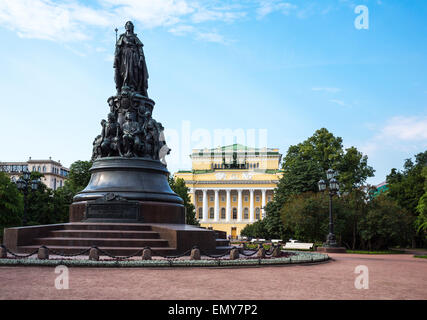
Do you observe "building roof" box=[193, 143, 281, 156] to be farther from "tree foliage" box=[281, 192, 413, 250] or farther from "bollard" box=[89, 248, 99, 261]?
"bollard" box=[89, 248, 99, 261]

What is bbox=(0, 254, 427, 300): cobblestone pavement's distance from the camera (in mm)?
8516

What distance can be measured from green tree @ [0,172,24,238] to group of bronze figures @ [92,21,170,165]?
42.0 feet

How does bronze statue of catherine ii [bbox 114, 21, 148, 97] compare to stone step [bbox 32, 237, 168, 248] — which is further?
bronze statue of catherine ii [bbox 114, 21, 148, 97]

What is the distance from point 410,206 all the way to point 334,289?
4017 cm

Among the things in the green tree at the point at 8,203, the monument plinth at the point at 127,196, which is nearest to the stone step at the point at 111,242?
the monument plinth at the point at 127,196

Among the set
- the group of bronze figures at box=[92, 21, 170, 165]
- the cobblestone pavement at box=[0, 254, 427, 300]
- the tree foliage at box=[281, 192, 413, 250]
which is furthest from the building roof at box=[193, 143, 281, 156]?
the cobblestone pavement at box=[0, 254, 427, 300]

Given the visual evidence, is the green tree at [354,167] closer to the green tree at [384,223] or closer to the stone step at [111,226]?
the green tree at [384,223]

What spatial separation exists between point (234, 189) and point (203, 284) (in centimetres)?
10248

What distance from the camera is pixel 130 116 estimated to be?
20.9m

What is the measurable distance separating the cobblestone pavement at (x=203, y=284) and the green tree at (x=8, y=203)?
19.8 m

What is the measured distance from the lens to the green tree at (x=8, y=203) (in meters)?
30.4
